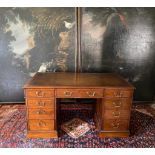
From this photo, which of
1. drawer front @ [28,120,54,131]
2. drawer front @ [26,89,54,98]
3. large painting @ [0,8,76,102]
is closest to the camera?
drawer front @ [26,89,54,98]

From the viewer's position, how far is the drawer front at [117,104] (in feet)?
7.20

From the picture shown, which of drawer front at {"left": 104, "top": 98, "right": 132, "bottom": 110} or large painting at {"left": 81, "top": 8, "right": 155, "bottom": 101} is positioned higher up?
large painting at {"left": 81, "top": 8, "right": 155, "bottom": 101}

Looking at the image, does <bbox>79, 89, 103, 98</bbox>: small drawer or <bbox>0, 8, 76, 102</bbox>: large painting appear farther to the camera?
<bbox>0, 8, 76, 102</bbox>: large painting

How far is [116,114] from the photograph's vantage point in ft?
7.38

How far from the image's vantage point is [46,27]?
285 cm

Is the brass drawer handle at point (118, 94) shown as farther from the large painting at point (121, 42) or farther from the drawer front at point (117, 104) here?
the large painting at point (121, 42)

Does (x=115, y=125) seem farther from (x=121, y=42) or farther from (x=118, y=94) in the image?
(x=121, y=42)

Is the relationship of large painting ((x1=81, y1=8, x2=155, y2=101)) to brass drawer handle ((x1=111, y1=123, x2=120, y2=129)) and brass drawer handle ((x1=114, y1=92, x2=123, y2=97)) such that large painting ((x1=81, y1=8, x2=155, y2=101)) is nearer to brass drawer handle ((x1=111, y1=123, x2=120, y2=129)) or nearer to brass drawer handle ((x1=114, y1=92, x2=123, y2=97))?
brass drawer handle ((x1=114, y1=92, x2=123, y2=97))

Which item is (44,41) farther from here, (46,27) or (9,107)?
(9,107)

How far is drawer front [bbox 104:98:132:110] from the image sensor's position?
7.20 ft

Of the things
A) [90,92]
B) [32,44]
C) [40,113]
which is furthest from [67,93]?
[32,44]

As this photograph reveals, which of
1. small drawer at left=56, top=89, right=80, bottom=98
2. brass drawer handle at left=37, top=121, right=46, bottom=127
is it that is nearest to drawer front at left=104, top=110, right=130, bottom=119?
small drawer at left=56, top=89, right=80, bottom=98

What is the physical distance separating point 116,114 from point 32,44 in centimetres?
178

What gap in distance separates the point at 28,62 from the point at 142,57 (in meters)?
2.04
